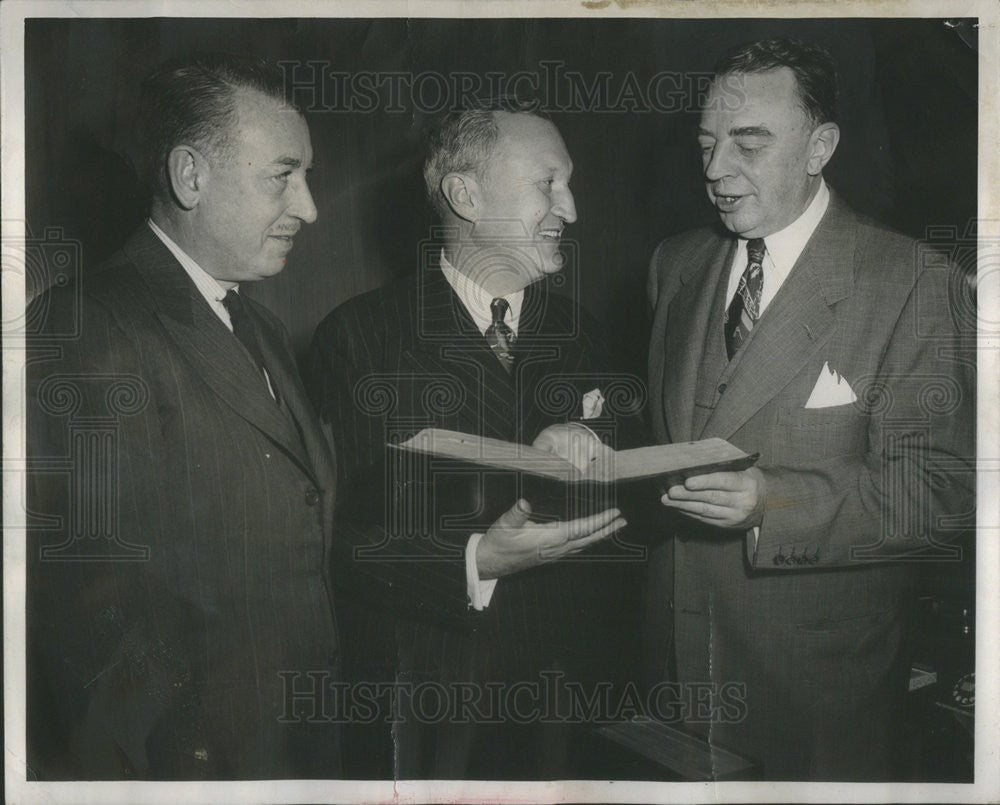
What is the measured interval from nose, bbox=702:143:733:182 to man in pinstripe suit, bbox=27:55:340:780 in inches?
41.8

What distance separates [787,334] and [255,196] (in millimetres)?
1416

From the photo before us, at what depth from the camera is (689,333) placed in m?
2.81

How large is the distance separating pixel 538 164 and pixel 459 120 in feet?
0.79

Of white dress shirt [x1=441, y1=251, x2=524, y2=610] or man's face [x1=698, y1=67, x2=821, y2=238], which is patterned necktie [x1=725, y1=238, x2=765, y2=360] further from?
white dress shirt [x1=441, y1=251, x2=524, y2=610]

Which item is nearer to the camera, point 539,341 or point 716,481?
point 716,481

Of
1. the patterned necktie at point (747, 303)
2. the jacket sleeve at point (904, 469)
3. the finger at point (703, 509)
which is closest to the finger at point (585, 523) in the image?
the finger at point (703, 509)

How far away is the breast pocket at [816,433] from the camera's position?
2.74m

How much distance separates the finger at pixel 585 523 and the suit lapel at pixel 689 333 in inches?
10.2

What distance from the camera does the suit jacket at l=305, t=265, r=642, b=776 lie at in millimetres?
2789

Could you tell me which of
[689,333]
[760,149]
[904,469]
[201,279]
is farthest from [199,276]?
[904,469]

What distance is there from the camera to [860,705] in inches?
111

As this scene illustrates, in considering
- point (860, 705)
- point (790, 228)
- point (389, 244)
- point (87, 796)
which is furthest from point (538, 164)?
point (87, 796)

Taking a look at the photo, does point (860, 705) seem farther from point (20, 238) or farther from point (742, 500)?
point (20, 238)

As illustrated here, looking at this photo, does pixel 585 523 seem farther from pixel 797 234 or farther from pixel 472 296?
pixel 797 234
